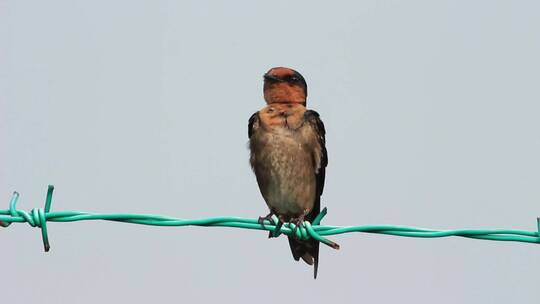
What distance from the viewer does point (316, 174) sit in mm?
7543

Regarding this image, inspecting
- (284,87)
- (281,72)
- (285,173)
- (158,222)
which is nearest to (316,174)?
(285,173)

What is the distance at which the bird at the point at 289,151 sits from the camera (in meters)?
7.33

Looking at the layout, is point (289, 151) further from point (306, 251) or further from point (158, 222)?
point (158, 222)

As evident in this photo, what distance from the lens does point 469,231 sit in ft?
15.0

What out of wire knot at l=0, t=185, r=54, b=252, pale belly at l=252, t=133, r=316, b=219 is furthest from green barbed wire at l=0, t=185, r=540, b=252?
pale belly at l=252, t=133, r=316, b=219

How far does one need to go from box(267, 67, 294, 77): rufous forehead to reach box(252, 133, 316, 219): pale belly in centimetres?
52

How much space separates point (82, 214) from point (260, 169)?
302 cm

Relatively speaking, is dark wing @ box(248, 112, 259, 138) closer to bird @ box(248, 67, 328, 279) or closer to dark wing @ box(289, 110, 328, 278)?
bird @ box(248, 67, 328, 279)

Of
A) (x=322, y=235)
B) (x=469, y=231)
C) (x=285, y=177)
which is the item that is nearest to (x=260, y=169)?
(x=285, y=177)

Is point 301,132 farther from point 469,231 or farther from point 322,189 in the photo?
point 469,231

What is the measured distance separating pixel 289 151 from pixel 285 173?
17 cm

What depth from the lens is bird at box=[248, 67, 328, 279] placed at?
7.33 metres

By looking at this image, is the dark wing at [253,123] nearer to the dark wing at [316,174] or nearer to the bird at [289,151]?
the bird at [289,151]

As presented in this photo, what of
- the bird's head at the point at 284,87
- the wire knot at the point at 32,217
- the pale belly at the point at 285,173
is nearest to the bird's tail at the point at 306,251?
the pale belly at the point at 285,173
